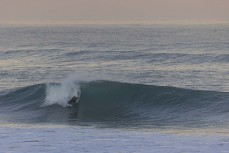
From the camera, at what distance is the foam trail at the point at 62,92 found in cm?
2399

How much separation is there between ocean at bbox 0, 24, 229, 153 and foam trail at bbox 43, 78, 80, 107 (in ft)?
0.16

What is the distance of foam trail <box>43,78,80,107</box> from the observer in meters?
24.0

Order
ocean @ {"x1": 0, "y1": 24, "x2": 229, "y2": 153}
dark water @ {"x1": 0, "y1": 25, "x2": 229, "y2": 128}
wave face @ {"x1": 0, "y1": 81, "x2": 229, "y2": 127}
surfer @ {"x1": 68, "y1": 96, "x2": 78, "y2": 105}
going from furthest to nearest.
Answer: surfer @ {"x1": 68, "y1": 96, "x2": 78, "y2": 105}
dark water @ {"x1": 0, "y1": 25, "x2": 229, "y2": 128}
wave face @ {"x1": 0, "y1": 81, "x2": 229, "y2": 127}
ocean @ {"x1": 0, "y1": 24, "x2": 229, "y2": 153}

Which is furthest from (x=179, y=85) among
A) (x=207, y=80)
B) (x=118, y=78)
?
(x=118, y=78)

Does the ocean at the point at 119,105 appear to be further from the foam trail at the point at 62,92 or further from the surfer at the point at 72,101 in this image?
the surfer at the point at 72,101

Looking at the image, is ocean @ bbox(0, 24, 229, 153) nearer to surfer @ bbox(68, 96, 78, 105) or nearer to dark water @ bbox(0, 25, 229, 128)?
dark water @ bbox(0, 25, 229, 128)

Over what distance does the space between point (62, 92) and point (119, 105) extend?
9.52 ft

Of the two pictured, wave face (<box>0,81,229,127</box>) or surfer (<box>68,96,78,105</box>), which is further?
surfer (<box>68,96,78,105</box>)

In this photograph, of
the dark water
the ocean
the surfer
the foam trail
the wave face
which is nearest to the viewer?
the ocean

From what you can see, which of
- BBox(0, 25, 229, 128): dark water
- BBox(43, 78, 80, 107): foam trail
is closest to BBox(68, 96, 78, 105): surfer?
BBox(43, 78, 80, 107): foam trail

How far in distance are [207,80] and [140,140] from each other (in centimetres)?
1467

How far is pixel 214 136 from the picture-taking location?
14.9 m

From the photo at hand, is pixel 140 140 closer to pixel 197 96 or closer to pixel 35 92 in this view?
pixel 197 96

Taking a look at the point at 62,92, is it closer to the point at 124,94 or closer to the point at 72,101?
the point at 72,101
